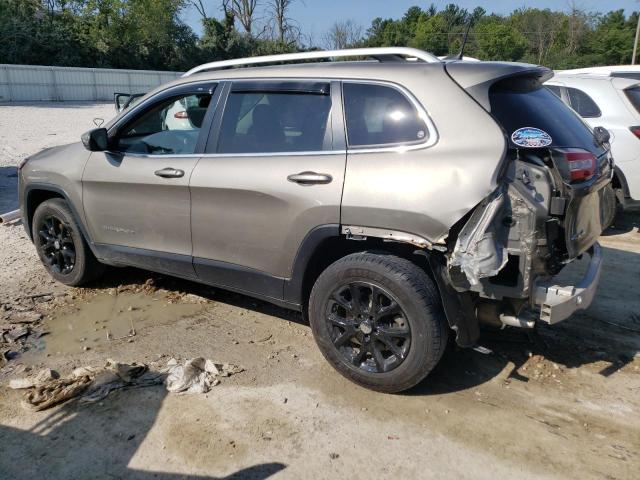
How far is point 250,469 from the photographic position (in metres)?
2.80

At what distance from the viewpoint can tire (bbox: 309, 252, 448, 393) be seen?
10.4 feet

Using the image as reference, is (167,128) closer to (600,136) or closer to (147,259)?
(147,259)

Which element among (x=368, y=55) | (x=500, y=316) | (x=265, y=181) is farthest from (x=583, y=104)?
(x=265, y=181)

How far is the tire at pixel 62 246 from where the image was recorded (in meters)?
4.89

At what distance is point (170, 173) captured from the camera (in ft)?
13.4

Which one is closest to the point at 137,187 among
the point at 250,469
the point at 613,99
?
the point at 250,469

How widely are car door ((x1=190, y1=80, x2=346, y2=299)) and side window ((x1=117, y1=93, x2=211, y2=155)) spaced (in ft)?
1.03

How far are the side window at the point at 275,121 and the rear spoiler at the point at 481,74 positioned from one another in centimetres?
80

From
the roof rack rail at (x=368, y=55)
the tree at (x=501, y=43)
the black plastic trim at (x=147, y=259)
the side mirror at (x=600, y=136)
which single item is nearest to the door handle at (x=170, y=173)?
the black plastic trim at (x=147, y=259)

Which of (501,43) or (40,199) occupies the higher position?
(501,43)

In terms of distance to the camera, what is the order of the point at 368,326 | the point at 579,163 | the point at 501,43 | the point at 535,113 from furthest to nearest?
the point at 501,43 → the point at 368,326 → the point at 535,113 → the point at 579,163

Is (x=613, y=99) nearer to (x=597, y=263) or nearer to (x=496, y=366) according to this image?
(x=597, y=263)

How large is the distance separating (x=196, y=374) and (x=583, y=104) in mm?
6064

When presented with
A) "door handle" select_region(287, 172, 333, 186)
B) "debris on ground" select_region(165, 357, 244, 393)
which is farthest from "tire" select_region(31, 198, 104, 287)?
"door handle" select_region(287, 172, 333, 186)
